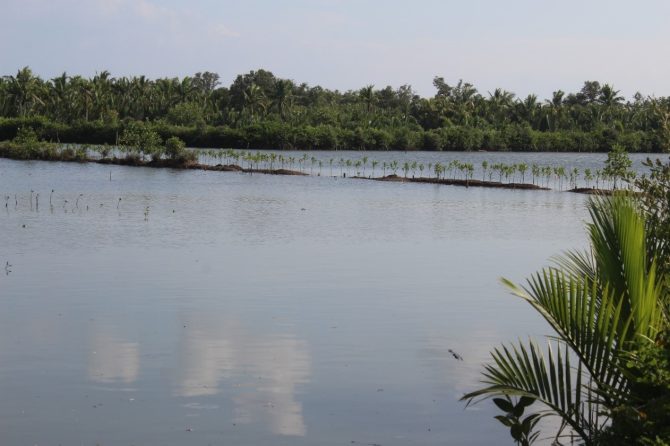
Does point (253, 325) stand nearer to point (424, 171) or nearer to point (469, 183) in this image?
point (469, 183)

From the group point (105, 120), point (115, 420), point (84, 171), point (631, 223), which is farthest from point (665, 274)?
point (105, 120)

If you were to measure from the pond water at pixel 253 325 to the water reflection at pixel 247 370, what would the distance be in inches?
1.4

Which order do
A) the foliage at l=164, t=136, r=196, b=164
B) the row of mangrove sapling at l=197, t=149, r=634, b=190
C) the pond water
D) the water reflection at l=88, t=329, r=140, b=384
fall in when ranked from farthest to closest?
1. the foliage at l=164, t=136, r=196, b=164
2. the row of mangrove sapling at l=197, t=149, r=634, b=190
3. the water reflection at l=88, t=329, r=140, b=384
4. the pond water

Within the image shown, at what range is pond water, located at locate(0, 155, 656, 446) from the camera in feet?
34.8

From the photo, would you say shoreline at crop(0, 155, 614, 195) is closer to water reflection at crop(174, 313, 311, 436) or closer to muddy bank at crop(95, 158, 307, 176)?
muddy bank at crop(95, 158, 307, 176)

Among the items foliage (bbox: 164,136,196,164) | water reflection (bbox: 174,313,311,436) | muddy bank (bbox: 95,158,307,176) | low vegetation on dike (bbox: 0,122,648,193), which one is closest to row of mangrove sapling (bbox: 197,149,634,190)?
low vegetation on dike (bbox: 0,122,648,193)

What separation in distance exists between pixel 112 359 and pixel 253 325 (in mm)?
3015

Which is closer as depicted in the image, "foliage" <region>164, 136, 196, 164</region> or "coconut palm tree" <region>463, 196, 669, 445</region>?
"coconut palm tree" <region>463, 196, 669, 445</region>

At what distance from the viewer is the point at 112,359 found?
13062 mm

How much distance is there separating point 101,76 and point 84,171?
64.9 m

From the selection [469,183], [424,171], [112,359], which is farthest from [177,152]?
[112,359]

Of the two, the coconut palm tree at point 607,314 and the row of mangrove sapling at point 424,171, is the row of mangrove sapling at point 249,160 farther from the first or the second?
the coconut palm tree at point 607,314

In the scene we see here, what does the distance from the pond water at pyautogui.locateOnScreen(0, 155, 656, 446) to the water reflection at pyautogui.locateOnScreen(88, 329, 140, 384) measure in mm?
40

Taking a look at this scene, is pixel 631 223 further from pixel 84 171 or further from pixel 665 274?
pixel 84 171
